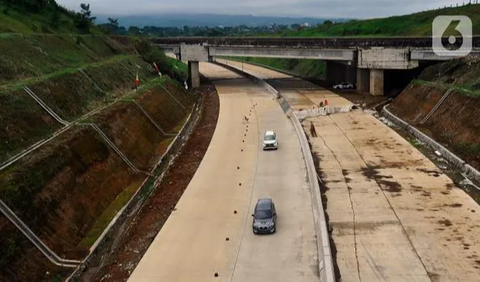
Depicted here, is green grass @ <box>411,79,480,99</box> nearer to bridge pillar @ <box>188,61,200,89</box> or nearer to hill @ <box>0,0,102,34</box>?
bridge pillar @ <box>188,61,200,89</box>

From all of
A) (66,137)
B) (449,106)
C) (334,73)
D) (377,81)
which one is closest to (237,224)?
(66,137)

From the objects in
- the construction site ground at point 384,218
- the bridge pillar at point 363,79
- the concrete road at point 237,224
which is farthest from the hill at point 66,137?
the bridge pillar at point 363,79

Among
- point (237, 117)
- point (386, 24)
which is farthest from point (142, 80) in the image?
point (386, 24)

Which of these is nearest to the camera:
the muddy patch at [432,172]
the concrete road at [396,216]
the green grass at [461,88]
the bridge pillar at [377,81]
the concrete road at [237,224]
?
the concrete road at [396,216]

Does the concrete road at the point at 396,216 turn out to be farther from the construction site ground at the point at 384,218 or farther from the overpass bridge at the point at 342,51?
the overpass bridge at the point at 342,51

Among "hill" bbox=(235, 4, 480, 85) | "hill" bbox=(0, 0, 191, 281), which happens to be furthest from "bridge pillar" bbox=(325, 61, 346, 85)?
"hill" bbox=(0, 0, 191, 281)

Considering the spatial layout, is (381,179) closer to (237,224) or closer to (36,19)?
(237,224)
